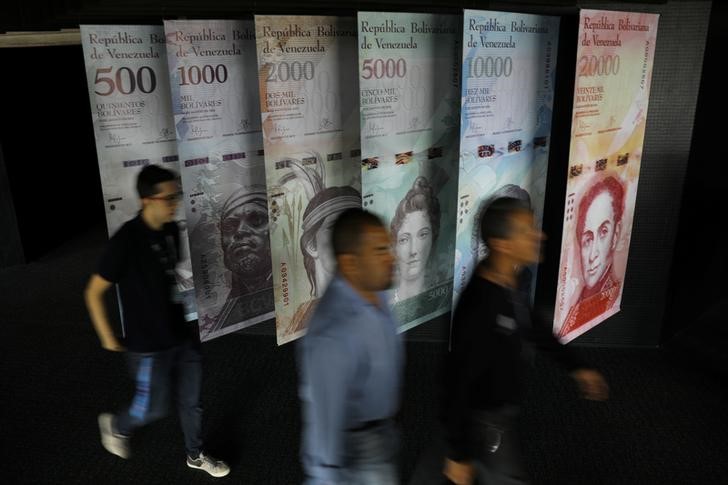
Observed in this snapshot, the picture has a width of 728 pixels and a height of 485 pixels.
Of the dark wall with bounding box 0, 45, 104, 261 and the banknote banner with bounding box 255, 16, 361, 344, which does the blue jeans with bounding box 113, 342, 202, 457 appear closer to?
the banknote banner with bounding box 255, 16, 361, 344

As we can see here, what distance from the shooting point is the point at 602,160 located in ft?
12.3

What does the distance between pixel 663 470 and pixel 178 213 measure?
10.8 ft

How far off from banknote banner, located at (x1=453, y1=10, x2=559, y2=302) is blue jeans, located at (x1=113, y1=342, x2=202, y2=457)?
5.55ft

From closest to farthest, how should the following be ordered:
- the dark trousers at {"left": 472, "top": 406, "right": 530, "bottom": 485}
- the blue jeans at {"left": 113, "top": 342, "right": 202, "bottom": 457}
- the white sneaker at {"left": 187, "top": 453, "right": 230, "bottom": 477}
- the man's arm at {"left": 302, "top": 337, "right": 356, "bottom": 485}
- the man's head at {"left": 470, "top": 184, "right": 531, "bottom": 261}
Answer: the man's arm at {"left": 302, "top": 337, "right": 356, "bottom": 485}
the dark trousers at {"left": 472, "top": 406, "right": 530, "bottom": 485}
the blue jeans at {"left": 113, "top": 342, "right": 202, "bottom": 457}
the white sneaker at {"left": 187, "top": 453, "right": 230, "bottom": 477}
the man's head at {"left": 470, "top": 184, "right": 531, "bottom": 261}

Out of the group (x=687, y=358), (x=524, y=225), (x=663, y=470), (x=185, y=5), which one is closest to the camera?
(x=524, y=225)

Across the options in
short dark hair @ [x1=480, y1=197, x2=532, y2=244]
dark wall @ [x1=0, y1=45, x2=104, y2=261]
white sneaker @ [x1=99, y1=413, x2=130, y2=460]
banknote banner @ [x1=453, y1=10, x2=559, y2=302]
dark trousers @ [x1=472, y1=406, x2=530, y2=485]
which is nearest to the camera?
short dark hair @ [x1=480, y1=197, x2=532, y2=244]

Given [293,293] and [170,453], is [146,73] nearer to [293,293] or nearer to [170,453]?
[293,293]

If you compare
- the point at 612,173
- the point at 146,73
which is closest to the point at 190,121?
A: the point at 146,73

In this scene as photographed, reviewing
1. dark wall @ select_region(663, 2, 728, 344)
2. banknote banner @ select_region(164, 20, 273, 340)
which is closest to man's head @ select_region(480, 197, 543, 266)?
banknote banner @ select_region(164, 20, 273, 340)

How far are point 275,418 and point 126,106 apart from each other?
6.99ft

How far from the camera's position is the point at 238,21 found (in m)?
3.67

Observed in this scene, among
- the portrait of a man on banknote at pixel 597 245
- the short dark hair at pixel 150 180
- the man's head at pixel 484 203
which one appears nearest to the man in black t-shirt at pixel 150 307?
the short dark hair at pixel 150 180

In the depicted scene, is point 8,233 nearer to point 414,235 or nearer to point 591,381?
point 414,235

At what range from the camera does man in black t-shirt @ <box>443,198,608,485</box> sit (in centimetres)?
202
